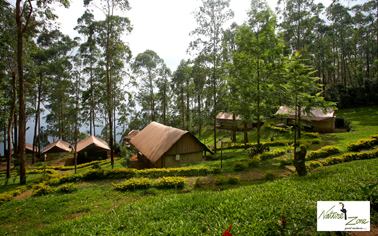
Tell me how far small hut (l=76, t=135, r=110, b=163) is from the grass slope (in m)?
25.5

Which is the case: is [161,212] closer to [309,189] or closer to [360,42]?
[309,189]

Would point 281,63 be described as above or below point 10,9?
below

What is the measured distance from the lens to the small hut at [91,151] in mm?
38906

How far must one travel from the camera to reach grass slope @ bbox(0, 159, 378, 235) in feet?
27.1

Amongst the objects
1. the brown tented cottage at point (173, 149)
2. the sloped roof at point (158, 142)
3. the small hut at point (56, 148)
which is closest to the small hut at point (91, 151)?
the small hut at point (56, 148)

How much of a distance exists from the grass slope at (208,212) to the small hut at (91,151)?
83.8 ft

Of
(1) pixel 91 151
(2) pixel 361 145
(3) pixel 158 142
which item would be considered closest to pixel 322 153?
(2) pixel 361 145

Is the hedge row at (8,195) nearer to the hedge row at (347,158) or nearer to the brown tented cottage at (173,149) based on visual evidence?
the brown tented cottage at (173,149)

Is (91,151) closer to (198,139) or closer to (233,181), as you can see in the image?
(198,139)

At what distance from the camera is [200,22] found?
27625mm

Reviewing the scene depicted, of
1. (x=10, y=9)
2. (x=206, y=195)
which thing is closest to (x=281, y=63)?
(x=206, y=195)

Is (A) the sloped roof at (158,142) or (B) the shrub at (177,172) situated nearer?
(B) the shrub at (177,172)

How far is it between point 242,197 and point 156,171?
33.3 feet

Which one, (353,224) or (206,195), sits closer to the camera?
(353,224)
